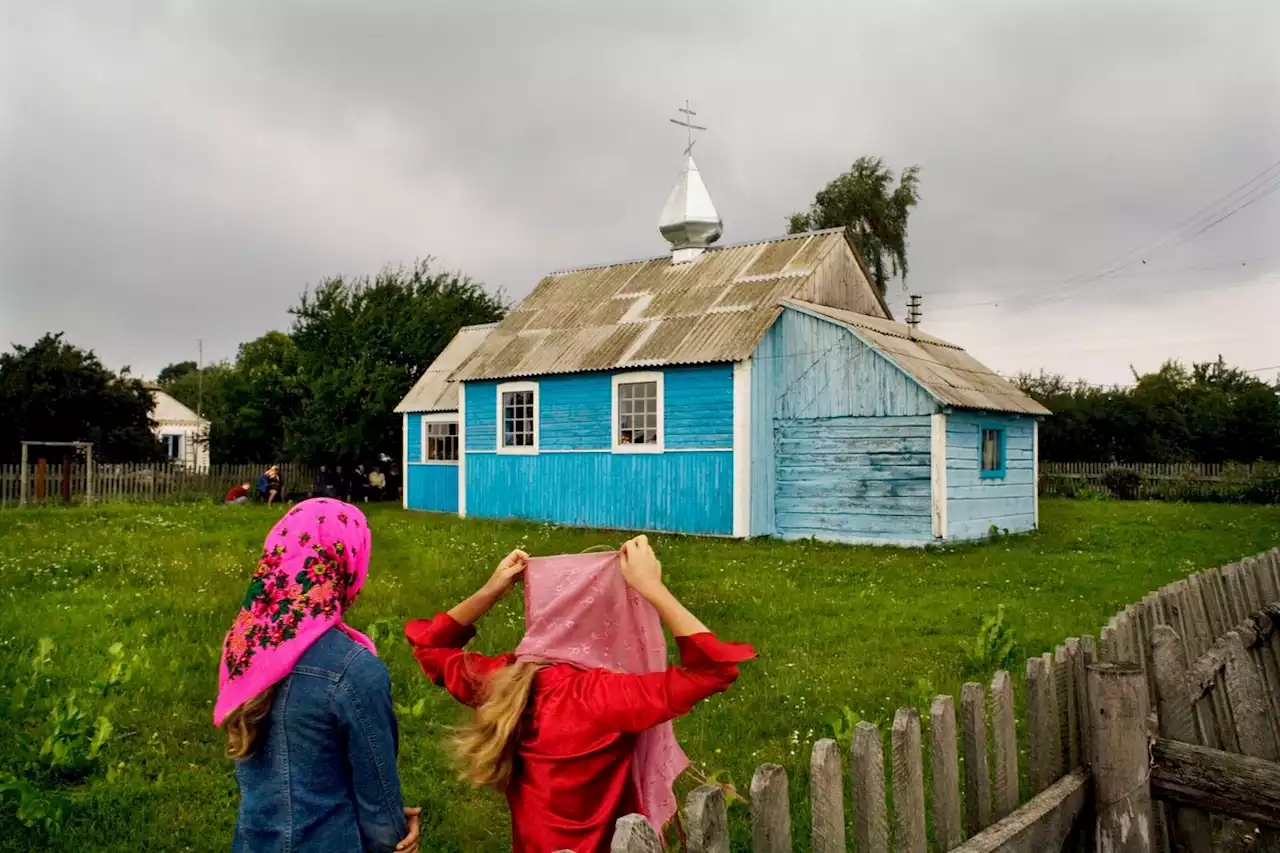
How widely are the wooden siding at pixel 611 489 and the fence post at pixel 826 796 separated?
1541cm

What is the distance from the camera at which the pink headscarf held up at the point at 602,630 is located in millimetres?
2895

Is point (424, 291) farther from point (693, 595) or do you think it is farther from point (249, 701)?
point (249, 701)

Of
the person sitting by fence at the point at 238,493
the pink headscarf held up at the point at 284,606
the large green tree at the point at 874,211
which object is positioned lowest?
the person sitting by fence at the point at 238,493

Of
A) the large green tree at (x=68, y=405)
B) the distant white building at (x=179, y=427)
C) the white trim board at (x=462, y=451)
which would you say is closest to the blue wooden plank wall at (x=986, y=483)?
the white trim board at (x=462, y=451)

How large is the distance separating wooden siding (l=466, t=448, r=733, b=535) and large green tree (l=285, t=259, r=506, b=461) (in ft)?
25.0

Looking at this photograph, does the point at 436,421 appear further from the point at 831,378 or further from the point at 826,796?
the point at 826,796

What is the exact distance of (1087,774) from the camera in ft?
11.8

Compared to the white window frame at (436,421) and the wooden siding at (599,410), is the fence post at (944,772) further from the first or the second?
the white window frame at (436,421)

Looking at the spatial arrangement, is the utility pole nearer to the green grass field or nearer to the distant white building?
the green grass field

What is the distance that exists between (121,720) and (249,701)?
15.7ft

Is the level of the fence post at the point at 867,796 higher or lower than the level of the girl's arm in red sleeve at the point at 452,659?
lower

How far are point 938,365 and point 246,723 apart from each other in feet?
57.3

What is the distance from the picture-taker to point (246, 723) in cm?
263

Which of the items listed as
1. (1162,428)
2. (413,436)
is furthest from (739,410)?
(1162,428)
